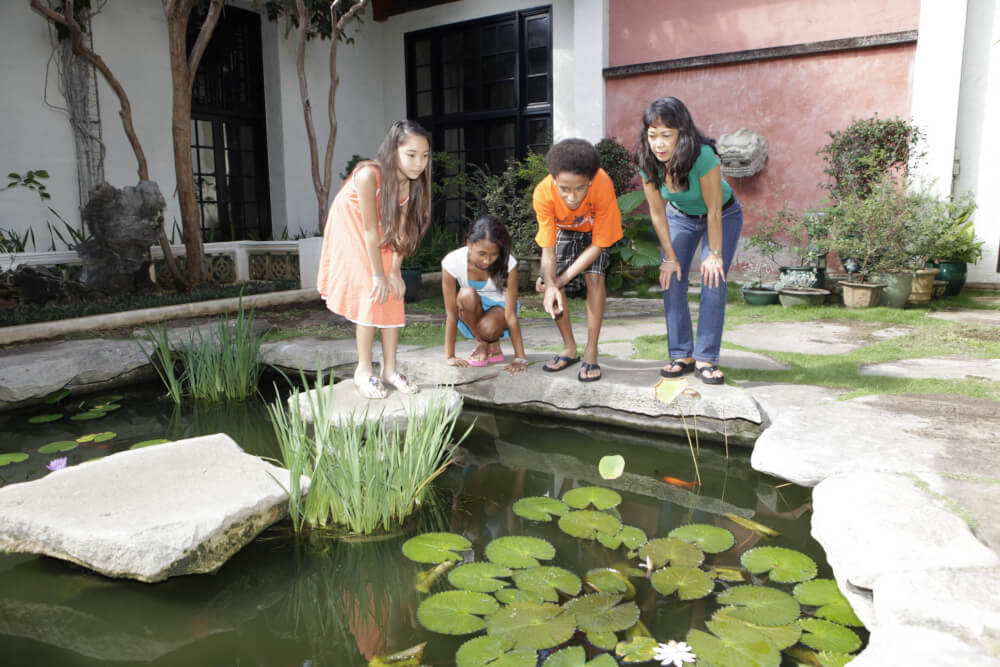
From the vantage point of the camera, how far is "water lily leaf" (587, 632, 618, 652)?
1628 mm

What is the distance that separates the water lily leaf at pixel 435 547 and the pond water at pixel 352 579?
3 centimetres

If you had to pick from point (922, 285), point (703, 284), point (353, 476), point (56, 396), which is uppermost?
point (703, 284)

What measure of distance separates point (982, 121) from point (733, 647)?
7.05m

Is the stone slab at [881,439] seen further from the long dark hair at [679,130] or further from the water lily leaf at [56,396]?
the water lily leaf at [56,396]

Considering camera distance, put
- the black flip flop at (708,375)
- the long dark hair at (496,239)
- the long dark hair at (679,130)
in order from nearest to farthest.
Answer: the long dark hair at (679,130)
the black flip flop at (708,375)
the long dark hair at (496,239)

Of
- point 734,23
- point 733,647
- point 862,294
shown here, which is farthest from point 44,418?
point 734,23

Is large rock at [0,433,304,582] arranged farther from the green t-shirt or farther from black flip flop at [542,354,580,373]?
the green t-shirt

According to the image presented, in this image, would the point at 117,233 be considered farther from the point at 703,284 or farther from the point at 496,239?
the point at 703,284

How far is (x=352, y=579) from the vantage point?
199 cm

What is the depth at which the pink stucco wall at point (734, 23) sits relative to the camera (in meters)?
7.00

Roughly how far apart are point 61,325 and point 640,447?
4.19m

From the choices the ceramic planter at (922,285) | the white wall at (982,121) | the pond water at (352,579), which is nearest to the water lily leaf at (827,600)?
the pond water at (352,579)

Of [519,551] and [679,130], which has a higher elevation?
[679,130]

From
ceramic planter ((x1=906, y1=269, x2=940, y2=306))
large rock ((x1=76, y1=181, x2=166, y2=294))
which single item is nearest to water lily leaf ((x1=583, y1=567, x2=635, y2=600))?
ceramic planter ((x1=906, y1=269, x2=940, y2=306))
